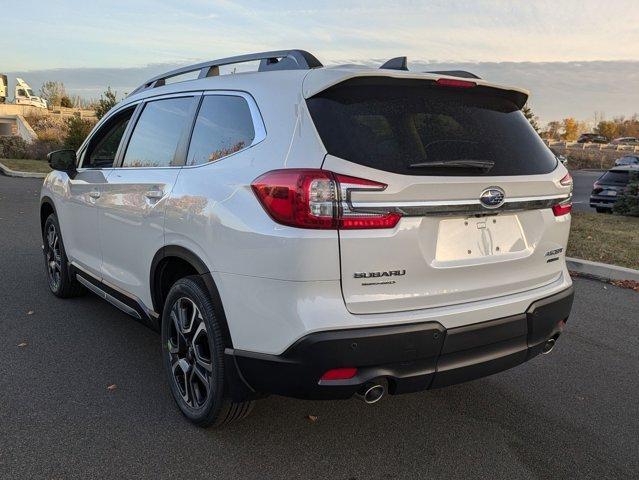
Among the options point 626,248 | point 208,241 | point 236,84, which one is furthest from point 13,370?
point 626,248

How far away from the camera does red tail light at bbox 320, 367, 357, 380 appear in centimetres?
244

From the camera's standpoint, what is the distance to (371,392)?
8.29 feet

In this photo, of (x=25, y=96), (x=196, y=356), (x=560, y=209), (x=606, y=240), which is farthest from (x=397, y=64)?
(x=25, y=96)

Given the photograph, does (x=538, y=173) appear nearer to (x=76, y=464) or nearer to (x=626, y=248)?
(x=76, y=464)

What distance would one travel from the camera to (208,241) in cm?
279

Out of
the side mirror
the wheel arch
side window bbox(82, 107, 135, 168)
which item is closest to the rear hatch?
the wheel arch

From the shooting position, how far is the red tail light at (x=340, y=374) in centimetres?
244

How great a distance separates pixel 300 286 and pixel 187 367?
1.18 meters

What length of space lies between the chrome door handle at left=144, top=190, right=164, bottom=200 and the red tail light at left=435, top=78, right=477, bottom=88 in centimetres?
166

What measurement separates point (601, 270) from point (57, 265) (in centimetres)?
605

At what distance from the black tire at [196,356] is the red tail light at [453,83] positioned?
1.55m

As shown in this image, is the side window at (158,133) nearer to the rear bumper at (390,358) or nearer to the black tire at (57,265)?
the rear bumper at (390,358)

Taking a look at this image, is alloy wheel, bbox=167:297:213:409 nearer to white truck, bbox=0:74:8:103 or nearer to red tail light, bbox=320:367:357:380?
red tail light, bbox=320:367:357:380

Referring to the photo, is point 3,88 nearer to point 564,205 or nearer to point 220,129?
point 220,129
